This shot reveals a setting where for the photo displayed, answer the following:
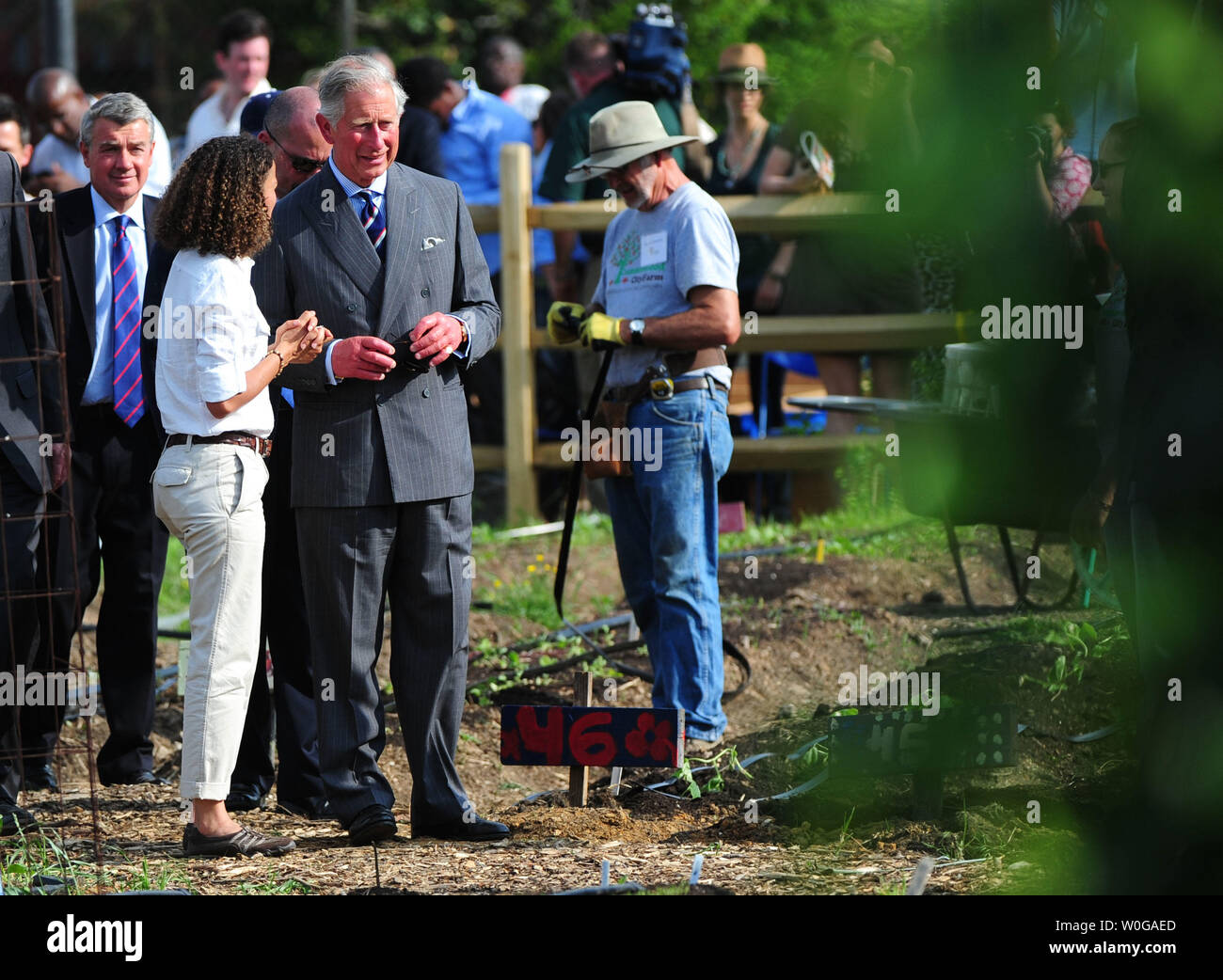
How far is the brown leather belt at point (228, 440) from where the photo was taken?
3859 mm

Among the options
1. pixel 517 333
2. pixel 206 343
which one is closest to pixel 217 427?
pixel 206 343

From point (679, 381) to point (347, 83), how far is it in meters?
1.51

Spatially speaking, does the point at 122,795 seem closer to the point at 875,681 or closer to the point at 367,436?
the point at 367,436

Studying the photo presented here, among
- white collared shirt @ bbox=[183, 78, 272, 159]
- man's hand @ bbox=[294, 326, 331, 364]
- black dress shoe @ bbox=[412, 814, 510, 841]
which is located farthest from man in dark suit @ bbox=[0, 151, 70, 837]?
white collared shirt @ bbox=[183, 78, 272, 159]

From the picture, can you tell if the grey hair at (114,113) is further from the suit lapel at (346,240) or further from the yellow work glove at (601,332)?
the yellow work glove at (601,332)

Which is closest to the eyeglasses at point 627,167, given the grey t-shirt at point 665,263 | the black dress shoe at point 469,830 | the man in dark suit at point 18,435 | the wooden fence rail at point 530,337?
the grey t-shirt at point 665,263

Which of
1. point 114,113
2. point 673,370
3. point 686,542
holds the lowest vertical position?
point 686,542

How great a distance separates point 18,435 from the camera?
4.51m

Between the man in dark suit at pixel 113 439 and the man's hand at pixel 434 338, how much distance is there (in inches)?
43.0

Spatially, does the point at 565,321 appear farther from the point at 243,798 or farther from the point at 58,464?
the point at 243,798

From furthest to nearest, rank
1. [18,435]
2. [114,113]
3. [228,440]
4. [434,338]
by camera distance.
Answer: [114,113] → [18,435] → [434,338] → [228,440]

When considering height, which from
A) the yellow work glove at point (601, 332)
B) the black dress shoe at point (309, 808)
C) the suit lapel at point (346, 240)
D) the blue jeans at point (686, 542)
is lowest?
the black dress shoe at point (309, 808)

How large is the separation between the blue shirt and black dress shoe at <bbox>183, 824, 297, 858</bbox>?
18.3ft
